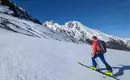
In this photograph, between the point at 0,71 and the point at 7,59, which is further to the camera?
the point at 7,59

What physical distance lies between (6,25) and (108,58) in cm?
2747

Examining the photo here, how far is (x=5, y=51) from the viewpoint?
47.1 ft

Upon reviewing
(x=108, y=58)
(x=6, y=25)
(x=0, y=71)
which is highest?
(x=6, y=25)

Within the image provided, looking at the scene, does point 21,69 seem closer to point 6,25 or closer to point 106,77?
point 106,77

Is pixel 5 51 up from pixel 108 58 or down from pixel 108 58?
down

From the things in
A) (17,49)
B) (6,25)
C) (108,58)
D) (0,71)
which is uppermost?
(6,25)

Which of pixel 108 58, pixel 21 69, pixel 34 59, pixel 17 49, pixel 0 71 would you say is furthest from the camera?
pixel 108 58

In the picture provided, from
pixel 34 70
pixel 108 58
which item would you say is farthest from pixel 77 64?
pixel 108 58

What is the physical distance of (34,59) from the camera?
13.4 metres

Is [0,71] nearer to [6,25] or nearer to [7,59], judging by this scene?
[7,59]

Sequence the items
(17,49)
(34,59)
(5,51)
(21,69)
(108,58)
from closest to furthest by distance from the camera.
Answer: (21,69) < (34,59) < (5,51) < (17,49) < (108,58)

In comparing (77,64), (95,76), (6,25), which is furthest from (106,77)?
(6,25)

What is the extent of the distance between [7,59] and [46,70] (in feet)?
8.19

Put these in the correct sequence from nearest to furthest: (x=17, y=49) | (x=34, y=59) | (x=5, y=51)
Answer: (x=34, y=59) → (x=5, y=51) → (x=17, y=49)
